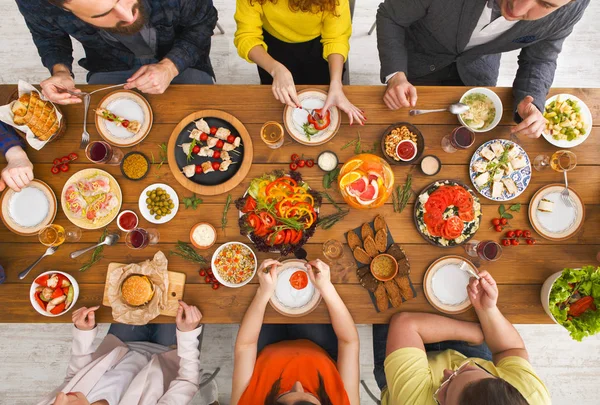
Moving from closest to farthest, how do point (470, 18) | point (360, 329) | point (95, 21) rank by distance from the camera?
1. point (95, 21)
2. point (470, 18)
3. point (360, 329)

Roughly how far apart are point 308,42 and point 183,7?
824mm

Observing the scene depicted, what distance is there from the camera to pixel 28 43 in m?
3.28

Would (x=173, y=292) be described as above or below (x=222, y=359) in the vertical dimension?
above

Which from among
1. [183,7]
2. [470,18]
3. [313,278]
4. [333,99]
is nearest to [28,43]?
[183,7]

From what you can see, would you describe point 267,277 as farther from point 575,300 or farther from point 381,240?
point 575,300

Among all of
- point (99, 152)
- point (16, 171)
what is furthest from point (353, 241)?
point (16, 171)

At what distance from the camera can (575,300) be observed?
1714mm

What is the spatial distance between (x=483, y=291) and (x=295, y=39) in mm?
1903

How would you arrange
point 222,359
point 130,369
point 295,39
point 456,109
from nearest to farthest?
point 456,109, point 130,369, point 295,39, point 222,359

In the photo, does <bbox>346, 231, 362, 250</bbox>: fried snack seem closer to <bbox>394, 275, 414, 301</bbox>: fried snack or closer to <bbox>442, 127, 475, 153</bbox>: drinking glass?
<bbox>394, 275, 414, 301</bbox>: fried snack

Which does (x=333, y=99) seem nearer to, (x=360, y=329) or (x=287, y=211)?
(x=287, y=211)

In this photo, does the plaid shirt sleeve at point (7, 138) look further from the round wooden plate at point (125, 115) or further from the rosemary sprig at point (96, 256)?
the rosemary sprig at point (96, 256)

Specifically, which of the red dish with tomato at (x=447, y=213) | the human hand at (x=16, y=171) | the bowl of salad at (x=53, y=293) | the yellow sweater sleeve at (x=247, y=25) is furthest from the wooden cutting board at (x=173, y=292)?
the yellow sweater sleeve at (x=247, y=25)

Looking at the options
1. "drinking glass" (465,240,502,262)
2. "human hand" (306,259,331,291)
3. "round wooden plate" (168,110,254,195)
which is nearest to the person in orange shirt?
"human hand" (306,259,331,291)
